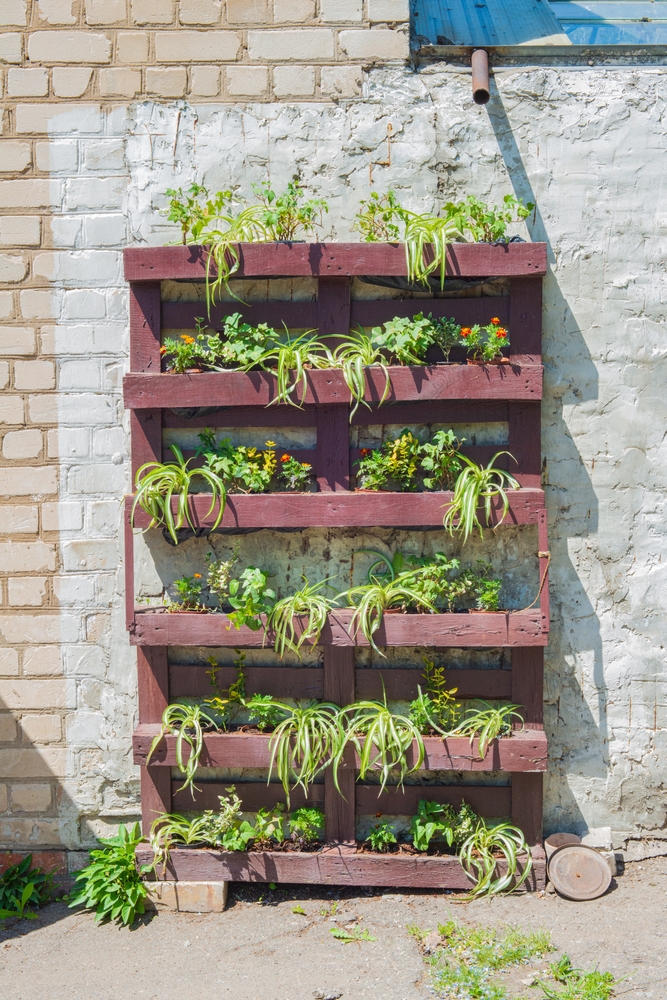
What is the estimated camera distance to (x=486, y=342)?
3500 millimetres

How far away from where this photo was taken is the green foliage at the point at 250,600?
341 cm

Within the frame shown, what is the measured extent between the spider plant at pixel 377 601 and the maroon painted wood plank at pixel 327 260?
1349 mm

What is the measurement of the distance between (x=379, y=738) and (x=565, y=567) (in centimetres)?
114

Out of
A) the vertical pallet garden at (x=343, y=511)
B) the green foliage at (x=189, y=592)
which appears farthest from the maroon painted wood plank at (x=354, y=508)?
the green foliage at (x=189, y=592)

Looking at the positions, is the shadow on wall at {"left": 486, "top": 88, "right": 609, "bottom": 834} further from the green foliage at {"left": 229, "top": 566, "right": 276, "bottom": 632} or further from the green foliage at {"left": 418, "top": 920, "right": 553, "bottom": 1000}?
the green foliage at {"left": 229, "top": 566, "right": 276, "bottom": 632}

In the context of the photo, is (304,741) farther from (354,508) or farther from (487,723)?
(354,508)

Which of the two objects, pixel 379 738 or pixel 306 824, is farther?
pixel 306 824

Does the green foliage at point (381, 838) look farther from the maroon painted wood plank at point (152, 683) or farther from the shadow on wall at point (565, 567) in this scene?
the maroon painted wood plank at point (152, 683)

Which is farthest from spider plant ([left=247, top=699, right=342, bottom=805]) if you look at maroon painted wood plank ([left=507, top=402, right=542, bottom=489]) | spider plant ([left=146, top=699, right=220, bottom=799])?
maroon painted wood plank ([left=507, top=402, right=542, bottom=489])

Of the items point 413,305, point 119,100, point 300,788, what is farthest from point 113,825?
point 119,100

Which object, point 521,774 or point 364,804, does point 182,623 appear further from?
point 521,774

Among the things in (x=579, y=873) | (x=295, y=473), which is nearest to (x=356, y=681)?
(x=295, y=473)

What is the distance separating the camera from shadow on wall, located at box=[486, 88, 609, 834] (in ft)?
11.8

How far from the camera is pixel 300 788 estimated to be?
3623 mm
